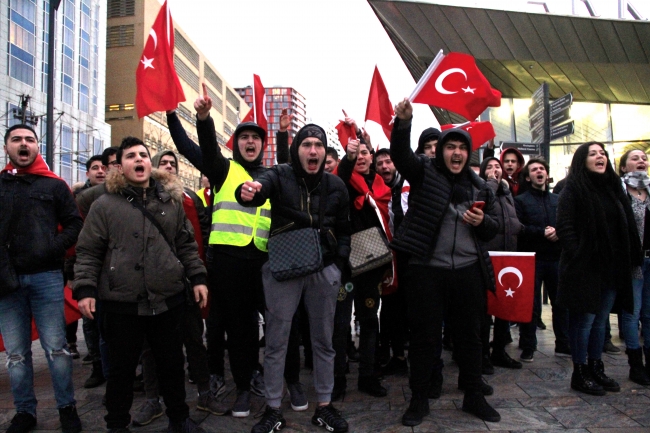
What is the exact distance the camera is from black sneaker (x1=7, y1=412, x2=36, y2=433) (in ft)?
12.2

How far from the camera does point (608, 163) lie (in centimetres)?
470

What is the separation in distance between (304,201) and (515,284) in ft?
7.26

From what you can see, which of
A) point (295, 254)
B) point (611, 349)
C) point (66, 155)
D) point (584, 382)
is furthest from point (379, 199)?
point (66, 155)

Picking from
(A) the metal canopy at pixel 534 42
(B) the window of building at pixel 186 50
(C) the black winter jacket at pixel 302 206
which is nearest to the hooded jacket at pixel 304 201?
(C) the black winter jacket at pixel 302 206

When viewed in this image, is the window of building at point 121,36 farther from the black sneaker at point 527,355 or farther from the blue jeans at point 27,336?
the black sneaker at point 527,355

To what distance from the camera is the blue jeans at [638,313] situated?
15.6ft

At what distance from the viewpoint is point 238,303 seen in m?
4.13

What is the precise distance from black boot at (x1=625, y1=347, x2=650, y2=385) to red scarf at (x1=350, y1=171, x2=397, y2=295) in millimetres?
2214

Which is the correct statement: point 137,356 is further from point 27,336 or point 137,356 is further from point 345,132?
point 345,132

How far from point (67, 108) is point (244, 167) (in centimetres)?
4864

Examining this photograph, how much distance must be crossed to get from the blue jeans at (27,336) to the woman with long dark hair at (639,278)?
15.5 ft

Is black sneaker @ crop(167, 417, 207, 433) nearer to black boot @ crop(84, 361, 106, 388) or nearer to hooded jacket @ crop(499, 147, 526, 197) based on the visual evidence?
black boot @ crop(84, 361, 106, 388)

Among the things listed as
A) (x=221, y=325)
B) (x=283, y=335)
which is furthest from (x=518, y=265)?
(x=221, y=325)

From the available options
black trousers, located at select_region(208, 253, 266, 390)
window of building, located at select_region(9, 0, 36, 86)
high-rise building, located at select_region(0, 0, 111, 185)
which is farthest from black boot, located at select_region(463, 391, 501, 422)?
window of building, located at select_region(9, 0, 36, 86)
